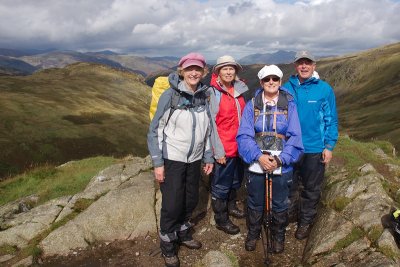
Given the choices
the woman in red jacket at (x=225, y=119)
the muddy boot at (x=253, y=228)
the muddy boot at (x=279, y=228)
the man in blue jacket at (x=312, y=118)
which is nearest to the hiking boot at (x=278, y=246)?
the muddy boot at (x=279, y=228)

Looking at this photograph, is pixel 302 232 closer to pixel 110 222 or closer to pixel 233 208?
pixel 233 208

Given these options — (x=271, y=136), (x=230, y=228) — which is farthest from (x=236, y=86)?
(x=230, y=228)

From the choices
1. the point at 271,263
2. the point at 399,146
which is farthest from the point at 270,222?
the point at 399,146

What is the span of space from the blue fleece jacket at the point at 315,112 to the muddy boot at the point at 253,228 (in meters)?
2.45

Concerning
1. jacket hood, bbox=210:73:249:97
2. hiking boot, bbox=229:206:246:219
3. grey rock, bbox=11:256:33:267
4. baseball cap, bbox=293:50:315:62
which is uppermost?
Answer: baseball cap, bbox=293:50:315:62

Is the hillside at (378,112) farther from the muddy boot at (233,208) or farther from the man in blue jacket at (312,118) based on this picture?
the man in blue jacket at (312,118)

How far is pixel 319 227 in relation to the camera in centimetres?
1035

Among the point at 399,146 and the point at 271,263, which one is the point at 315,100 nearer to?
the point at 271,263

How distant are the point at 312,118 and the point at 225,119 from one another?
2527mm

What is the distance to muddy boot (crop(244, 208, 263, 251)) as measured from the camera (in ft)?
32.8

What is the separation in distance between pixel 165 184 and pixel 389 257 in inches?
234

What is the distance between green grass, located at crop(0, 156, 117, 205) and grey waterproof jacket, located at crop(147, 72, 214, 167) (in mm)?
9390

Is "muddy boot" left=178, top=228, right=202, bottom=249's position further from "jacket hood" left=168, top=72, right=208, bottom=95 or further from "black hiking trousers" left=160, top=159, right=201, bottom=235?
"jacket hood" left=168, top=72, right=208, bottom=95

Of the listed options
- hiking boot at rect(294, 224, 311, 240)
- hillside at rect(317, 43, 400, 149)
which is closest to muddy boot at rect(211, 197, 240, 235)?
hiking boot at rect(294, 224, 311, 240)
